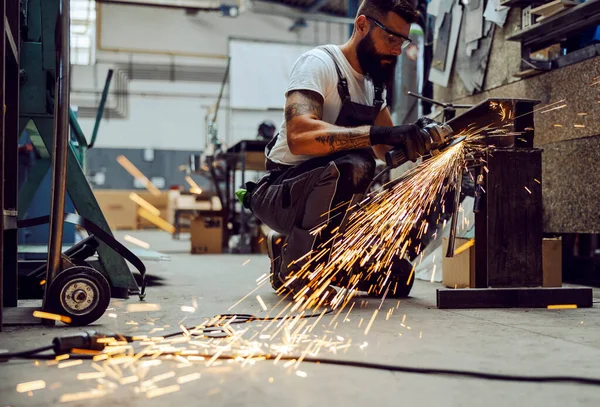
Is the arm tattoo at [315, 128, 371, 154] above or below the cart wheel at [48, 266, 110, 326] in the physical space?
above

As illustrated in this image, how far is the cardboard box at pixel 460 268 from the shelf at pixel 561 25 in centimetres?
115

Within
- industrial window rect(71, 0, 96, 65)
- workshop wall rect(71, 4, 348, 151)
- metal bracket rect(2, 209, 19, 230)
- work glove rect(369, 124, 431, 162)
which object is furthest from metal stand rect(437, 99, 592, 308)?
industrial window rect(71, 0, 96, 65)

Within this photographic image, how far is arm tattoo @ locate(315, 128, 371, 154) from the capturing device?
2.29 metres

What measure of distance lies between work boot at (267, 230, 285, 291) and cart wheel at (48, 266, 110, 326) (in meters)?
0.95

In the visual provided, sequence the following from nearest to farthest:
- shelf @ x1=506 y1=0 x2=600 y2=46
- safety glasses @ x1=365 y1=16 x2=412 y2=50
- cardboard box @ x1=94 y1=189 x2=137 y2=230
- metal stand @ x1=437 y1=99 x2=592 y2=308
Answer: metal stand @ x1=437 y1=99 x2=592 y2=308, safety glasses @ x1=365 y1=16 x2=412 y2=50, shelf @ x1=506 y1=0 x2=600 y2=46, cardboard box @ x1=94 y1=189 x2=137 y2=230

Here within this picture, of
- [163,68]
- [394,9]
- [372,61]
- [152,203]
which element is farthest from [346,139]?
[163,68]

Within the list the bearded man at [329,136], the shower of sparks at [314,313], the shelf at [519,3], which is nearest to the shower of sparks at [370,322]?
the shower of sparks at [314,313]

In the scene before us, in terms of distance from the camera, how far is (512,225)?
225 centimetres

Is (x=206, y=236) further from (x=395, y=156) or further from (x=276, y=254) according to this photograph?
(x=395, y=156)

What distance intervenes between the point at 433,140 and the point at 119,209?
11.2 metres

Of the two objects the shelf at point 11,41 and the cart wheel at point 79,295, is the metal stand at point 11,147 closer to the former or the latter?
the shelf at point 11,41

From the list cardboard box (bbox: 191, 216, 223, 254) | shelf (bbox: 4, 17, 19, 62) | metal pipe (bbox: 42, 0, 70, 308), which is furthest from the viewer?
cardboard box (bbox: 191, 216, 223, 254)

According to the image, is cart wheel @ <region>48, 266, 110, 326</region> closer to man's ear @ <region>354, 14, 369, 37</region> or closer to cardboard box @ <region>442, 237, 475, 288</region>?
man's ear @ <region>354, 14, 369, 37</region>

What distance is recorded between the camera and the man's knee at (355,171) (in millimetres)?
2307
